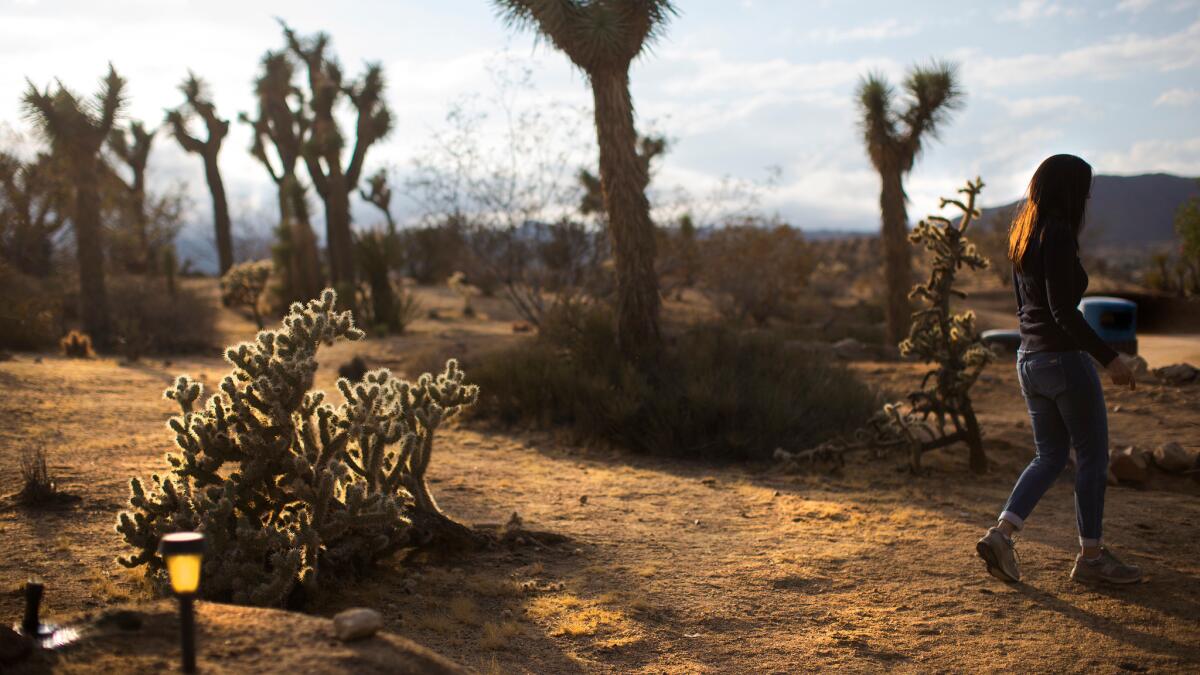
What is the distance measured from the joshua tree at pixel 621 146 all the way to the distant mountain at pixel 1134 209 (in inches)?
706

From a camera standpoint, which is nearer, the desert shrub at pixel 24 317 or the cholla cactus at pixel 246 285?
the desert shrub at pixel 24 317

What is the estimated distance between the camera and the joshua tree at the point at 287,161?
83.7 ft

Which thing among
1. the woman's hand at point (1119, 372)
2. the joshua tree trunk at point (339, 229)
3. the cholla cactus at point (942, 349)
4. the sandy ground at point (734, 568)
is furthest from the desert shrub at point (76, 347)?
the woman's hand at point (1119, 372)

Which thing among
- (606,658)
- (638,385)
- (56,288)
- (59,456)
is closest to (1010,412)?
(638,385)

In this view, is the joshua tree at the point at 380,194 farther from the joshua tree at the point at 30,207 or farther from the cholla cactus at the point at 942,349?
the cholla cactus at the point at 942,349

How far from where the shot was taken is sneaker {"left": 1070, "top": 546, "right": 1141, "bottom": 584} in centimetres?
468

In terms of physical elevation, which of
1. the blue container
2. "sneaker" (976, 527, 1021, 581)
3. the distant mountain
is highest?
the distant mountain

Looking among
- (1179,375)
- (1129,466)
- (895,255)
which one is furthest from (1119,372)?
(895,255)

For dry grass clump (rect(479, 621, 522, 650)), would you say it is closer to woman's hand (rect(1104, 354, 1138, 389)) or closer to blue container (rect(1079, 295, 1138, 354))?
woman's hand (rect(1104, 354, 1138, 389))

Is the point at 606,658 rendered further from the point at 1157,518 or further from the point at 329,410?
the point at 1157,518

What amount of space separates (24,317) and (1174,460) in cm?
1517

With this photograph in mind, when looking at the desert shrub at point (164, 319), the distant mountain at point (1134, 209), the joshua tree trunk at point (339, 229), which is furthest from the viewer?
the distant mountain at point (1134, 209)

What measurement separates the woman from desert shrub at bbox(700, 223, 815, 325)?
18.0 metres

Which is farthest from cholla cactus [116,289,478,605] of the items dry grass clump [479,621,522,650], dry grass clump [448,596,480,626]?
dry grass clump [479,621,522,650]
